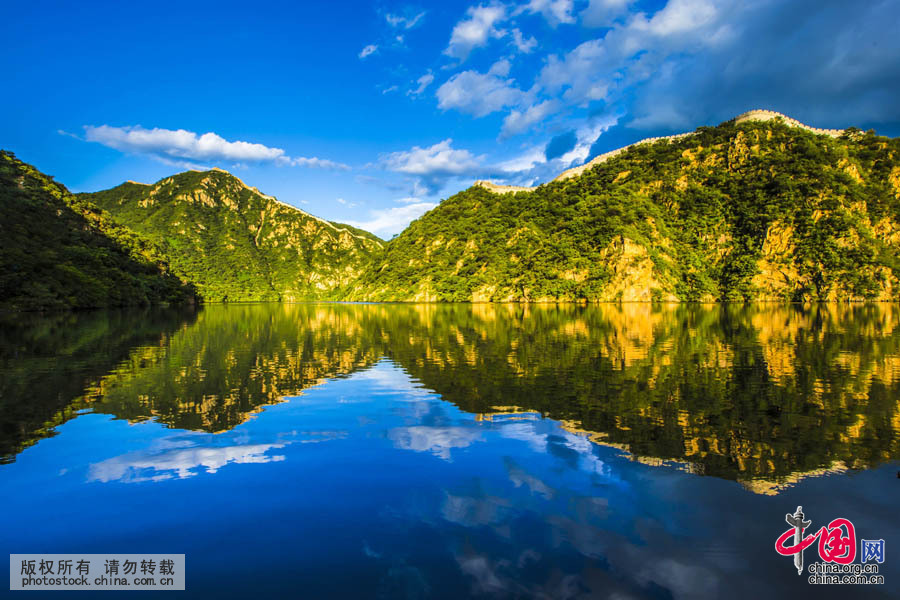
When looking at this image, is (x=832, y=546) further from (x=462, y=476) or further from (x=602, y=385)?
(x=602, y=385)

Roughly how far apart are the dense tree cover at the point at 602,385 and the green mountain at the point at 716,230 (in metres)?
113

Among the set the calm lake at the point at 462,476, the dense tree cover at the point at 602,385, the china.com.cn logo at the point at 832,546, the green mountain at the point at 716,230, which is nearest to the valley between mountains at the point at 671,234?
the green mountain at the point at 716,230

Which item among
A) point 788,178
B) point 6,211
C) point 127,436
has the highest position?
point 788,178

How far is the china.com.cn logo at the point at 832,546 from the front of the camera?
6.34m

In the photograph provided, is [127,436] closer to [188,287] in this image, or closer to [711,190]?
[188,287]

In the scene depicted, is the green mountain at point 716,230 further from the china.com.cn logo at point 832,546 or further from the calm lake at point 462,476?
the china.com.cn logo at point 832,546

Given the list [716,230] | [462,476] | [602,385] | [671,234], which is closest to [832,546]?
[462,476]

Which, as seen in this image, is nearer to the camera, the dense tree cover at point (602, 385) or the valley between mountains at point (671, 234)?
the dense tree cover at point (602, 385)

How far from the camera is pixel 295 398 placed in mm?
17219

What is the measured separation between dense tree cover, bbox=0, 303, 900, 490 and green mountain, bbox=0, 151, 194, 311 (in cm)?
6610

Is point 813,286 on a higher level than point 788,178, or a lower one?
lower

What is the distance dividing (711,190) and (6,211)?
212 metres

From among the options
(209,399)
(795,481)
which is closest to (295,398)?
(209,399)

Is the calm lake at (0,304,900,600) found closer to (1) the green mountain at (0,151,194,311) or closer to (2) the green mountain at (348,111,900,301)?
(1) the green mountain at (0,151,194,311)
